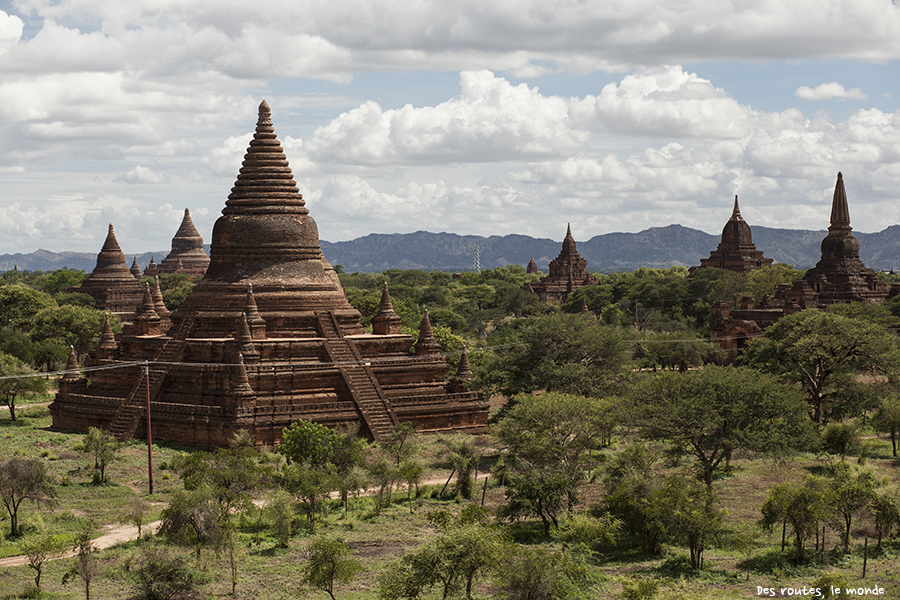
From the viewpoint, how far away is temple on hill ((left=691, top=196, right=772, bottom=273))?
120 meters

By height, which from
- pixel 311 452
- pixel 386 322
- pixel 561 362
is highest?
pixel 386 322

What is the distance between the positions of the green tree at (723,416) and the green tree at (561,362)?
9.12 meters

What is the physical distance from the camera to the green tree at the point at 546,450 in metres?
29.5

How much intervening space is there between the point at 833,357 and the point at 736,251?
251ft

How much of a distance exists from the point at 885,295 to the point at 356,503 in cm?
6905

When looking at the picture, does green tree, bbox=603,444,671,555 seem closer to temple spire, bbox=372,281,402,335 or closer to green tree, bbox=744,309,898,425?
green tree, bbox=744,309,898,425

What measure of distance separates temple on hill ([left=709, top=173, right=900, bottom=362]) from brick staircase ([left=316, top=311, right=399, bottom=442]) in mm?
39434

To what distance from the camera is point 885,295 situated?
9019cm

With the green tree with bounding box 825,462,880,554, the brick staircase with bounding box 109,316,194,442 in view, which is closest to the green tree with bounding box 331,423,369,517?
the brick staircase with bounding box 109,316,194,442

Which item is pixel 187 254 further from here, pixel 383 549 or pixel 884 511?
pixel 884 511

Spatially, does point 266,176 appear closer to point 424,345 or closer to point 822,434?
point 424,345

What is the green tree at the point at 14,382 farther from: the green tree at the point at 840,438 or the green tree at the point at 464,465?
the green tree at the point at 840,438

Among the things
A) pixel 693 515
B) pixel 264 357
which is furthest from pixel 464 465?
pixel 264 357

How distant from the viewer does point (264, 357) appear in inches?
1629
